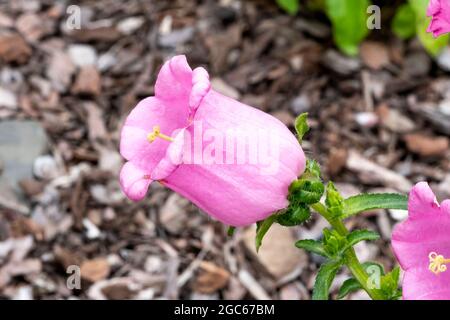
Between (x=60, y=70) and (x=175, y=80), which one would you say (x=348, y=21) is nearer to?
Answer: (x=60, y=70)

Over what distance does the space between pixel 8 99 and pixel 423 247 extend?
3.00m

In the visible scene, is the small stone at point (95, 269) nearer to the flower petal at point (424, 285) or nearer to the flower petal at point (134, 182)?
the flower petal at point (134, 182)

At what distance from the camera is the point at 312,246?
2539 mm

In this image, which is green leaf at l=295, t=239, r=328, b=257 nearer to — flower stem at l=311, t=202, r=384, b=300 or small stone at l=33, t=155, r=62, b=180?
flower stem at l=311, t=202, r=384, b=300

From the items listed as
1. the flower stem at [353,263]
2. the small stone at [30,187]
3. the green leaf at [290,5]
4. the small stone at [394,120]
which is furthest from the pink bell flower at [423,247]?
the green leaf at [290,5]

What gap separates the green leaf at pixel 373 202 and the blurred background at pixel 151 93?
3.76ft

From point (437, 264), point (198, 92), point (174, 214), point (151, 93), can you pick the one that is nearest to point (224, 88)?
point (151, 93)

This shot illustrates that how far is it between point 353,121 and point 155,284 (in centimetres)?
142

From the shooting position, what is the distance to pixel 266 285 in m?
3.71

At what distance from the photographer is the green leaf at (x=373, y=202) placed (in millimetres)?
2441

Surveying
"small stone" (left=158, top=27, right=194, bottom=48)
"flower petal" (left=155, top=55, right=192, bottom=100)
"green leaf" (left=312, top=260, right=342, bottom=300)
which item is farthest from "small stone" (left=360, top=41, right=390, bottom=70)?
"flower petal" (left=155, top=55, right=192, bottom=100)
